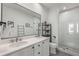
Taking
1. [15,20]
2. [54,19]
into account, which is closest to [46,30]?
[54,19]

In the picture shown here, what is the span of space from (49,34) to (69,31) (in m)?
1.00

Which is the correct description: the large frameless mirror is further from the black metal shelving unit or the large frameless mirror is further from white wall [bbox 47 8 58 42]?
white wall [bbox 47 8 58 42]

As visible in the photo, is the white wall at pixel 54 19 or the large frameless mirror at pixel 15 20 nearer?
the large frameless mirror at pixel 15 20

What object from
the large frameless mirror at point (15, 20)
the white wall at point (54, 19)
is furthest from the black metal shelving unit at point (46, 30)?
the large frameless mirror at point (15, 20)

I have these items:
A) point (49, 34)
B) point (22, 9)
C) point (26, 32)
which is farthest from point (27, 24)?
point (49, 34)

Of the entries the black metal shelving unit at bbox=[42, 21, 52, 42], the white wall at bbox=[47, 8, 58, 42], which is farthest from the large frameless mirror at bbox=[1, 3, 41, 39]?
the white wall at bbox=[47, 8, 58, 42]

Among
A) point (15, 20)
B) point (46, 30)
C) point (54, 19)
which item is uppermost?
point (54, 19)

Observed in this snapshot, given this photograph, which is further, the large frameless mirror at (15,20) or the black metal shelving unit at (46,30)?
the black metal shelving unit at (46,30)

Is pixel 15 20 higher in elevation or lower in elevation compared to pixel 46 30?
higher

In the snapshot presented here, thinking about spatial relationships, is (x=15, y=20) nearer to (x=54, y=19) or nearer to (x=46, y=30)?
(x=46, y=30)

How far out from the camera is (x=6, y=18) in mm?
1663

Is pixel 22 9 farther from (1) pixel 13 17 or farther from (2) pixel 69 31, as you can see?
(2) pixel 69 31

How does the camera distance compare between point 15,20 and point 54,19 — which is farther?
point 54,19

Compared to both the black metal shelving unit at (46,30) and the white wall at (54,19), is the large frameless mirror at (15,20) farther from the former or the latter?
the white wall at (54,19)
